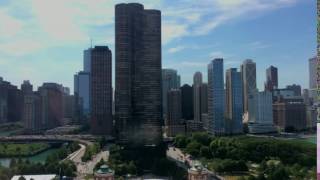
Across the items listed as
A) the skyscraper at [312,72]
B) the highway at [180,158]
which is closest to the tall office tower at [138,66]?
the highway at [180,158]

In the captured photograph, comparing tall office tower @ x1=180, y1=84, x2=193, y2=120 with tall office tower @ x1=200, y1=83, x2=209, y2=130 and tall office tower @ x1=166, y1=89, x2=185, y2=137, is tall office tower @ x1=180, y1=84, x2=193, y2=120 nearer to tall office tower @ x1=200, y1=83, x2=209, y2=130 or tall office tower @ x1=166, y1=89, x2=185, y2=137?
tall office tower @ x1=200, y1=83, x2=209, y2=130

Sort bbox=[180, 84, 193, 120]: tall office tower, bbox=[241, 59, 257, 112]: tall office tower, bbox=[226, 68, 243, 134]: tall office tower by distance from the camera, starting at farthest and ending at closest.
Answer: bbox=[241, 59, 257, 112]: tall office tower < bbox=[180, 84, 193, 120]: tall office tower < bbox=[226, 68, 243, 134]: tall office tower

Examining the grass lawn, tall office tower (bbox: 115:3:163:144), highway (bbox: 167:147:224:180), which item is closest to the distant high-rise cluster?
tall office tower (bbox: 115:3:163:144)

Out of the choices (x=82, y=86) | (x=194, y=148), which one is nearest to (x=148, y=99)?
(x=194, y=148)

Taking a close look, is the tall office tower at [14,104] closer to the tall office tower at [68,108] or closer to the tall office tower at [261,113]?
the tall office tower at [68,108]

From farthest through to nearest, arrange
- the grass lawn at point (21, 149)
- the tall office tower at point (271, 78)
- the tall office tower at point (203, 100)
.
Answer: the tall office tower at point (271, 78), the tall office tower at point (203, 100), the grass lawn at point (21, 149)

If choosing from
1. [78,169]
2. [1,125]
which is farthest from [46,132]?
[78,169]

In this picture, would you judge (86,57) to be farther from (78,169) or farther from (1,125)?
(78,169)
